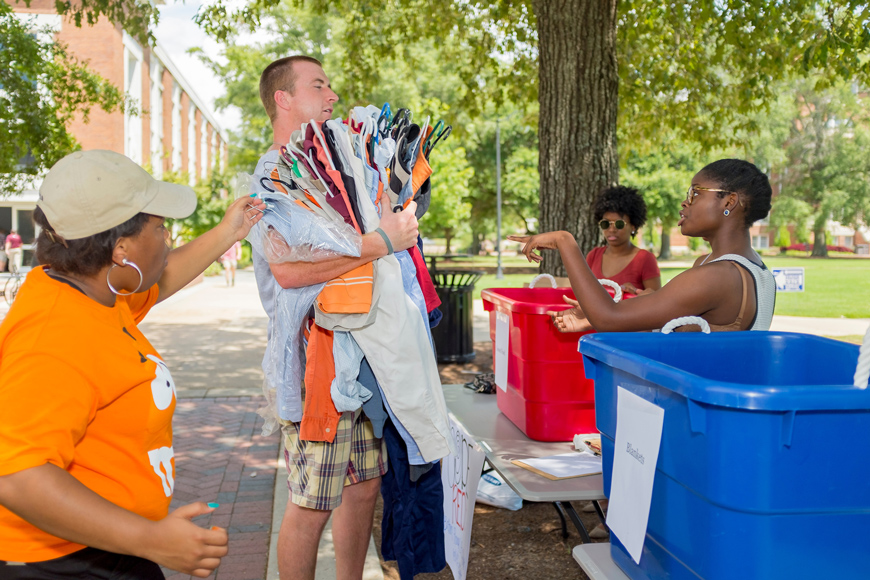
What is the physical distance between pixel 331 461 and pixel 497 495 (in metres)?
2.00

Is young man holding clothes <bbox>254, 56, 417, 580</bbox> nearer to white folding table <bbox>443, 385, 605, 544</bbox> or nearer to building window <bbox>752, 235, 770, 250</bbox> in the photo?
white folding table <bbox>443, 385, 605, 544</bbox>

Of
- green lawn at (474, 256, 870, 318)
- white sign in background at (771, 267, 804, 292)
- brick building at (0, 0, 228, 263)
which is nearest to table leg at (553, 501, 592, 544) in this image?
white sign in background at (771, 267, 804, 292)

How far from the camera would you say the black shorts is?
145cm

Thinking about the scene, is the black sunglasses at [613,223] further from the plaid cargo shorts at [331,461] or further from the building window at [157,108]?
the building window at [157,108]

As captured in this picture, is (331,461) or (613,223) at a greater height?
(613,223)

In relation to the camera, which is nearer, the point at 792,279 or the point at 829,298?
the point at 792,279

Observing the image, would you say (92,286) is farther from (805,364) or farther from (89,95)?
(89,95)

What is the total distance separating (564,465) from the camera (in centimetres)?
257

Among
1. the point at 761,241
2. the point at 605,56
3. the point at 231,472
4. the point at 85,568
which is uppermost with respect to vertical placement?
the point at 605,56

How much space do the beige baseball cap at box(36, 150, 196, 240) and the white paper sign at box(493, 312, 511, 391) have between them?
1814mm

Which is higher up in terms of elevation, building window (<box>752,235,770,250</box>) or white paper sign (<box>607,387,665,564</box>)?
building window (<box>752,235,770,250</box>)

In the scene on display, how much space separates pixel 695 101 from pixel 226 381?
729 centimetres

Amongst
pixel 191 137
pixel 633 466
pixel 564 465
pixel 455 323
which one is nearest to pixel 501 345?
pixel 564 465

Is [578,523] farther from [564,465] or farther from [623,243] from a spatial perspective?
[623,243]
